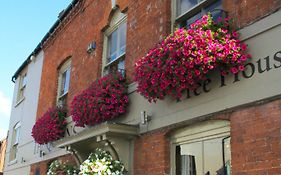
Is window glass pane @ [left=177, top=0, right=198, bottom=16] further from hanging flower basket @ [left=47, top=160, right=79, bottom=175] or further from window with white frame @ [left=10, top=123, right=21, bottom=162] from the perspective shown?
window with white frame @ [left=10, top=123, right=21, bottom=162]

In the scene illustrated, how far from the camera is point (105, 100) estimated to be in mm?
9203

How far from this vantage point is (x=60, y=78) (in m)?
14.4

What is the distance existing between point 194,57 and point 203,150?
175 cm

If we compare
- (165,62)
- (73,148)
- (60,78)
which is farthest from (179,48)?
(60,78)

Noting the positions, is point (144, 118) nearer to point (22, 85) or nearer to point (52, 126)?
point (52, 126)

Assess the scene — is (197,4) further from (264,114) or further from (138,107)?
(264,114)

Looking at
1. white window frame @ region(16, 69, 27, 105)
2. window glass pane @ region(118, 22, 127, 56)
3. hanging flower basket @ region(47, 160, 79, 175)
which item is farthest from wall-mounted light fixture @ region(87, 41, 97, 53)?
white window frame @ region(16, 69, 27, 105)

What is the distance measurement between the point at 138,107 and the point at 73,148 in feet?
7.82

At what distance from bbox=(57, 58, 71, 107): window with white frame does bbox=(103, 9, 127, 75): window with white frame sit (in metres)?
2.71

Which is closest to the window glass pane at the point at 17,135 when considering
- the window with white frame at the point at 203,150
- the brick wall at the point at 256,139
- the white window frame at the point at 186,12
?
the white window frame at the point at 186,12

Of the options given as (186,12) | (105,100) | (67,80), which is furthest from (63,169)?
(186,12)

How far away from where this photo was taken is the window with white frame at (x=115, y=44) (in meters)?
10.4

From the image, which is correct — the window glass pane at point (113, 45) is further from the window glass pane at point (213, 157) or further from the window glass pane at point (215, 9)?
the window glass pane at point (213, 157)

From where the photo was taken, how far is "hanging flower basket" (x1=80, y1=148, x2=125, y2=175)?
8.32 meters
